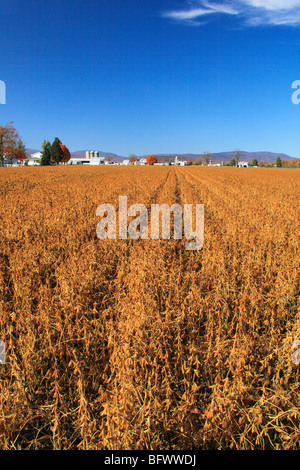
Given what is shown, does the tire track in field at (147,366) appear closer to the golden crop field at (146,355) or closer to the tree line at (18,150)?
the golden crop field at (146,355)

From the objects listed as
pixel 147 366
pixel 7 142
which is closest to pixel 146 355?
pixel 147 366

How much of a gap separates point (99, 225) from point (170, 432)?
6.16 metres

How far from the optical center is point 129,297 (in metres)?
3.61

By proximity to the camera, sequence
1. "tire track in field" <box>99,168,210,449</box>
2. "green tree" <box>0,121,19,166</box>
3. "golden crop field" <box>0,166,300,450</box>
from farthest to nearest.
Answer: "green tree" <box>0,121,19,166</box> → "golden crop field" <box>0,166,300,450</box> → "tire track in field" <box>99,168,210,449</box>

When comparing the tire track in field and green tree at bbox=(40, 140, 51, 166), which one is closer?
the tire track in field

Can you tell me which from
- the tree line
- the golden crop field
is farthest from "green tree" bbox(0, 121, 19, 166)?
the golden crop field

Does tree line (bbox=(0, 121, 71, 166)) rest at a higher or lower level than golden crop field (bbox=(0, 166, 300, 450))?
higher

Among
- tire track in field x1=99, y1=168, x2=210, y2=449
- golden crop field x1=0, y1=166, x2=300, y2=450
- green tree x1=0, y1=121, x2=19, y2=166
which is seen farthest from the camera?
green tree x1=0, y1=121, x2=19, y2=166

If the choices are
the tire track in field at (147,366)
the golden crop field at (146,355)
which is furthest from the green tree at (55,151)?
the tire track in field at (147,366)

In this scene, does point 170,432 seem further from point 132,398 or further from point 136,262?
point 136,262

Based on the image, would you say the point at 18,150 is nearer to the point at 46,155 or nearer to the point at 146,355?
the point at 46,155

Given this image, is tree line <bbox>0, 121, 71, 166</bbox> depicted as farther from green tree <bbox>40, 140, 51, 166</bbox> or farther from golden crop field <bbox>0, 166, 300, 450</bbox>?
golden crop field <bbox>0, 166, 300, 450</bbox>
